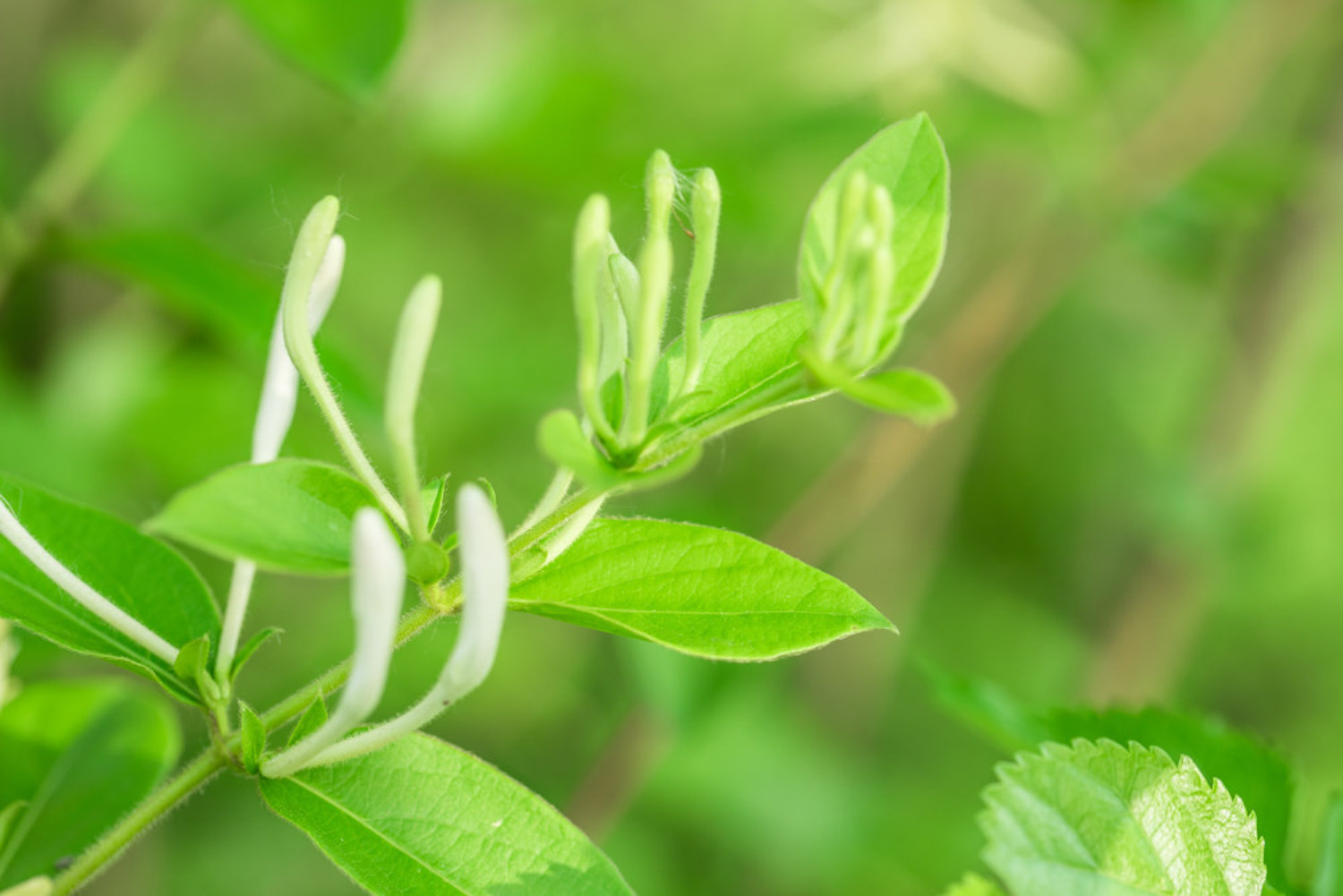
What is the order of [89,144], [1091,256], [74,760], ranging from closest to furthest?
[74,760] < [89,144] < [1091,256]

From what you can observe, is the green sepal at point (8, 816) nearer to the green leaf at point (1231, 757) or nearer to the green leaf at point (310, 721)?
the green leaf at point (310, 721)

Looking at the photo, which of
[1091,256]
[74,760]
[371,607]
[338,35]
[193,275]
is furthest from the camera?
[1091,256]

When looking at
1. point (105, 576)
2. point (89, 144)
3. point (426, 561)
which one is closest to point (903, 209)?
point (426, 561)

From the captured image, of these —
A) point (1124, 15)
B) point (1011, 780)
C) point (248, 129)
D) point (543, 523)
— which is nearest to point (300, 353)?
point (543, 523)

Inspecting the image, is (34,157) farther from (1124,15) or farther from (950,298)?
(950,298)

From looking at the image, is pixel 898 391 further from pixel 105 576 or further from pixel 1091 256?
pixel 1091 256

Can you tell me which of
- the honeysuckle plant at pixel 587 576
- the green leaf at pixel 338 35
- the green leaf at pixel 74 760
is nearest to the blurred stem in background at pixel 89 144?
the green leaf at pixel 338 35

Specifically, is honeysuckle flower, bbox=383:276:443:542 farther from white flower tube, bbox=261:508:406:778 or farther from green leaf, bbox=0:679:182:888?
green leaf, bbox=0:679:182:888
